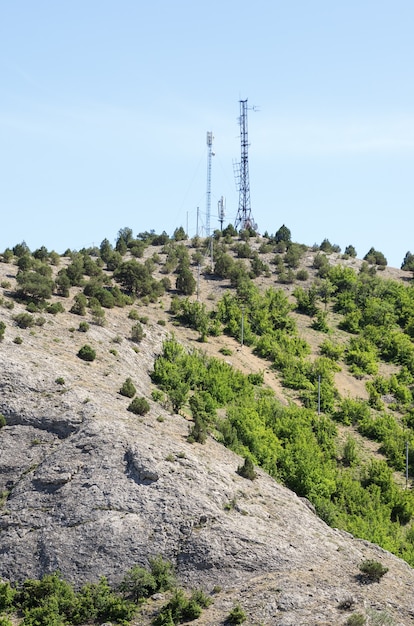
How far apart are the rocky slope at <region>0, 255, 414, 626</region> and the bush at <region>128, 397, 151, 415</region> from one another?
24.9 inches

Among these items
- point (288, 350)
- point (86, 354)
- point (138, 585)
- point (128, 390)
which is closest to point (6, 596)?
point (138, 585)

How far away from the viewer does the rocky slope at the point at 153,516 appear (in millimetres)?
38938

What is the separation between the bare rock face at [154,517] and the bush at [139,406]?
1.73ft

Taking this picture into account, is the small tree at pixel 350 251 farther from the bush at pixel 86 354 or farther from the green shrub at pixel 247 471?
the green shrub at pixel 247 471

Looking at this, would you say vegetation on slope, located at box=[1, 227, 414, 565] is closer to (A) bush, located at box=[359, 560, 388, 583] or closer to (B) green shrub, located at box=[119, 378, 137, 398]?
(B) green shrub, located at box=[119, 378, 137, 398]

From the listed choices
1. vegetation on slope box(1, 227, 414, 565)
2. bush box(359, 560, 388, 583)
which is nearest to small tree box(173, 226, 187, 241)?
vegetation on slope box(1, 227, 414, 565)

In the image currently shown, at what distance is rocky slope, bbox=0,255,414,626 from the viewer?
1533 inches

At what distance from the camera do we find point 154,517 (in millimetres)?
41625

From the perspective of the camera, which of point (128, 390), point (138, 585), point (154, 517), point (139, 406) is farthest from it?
point (128, 390)

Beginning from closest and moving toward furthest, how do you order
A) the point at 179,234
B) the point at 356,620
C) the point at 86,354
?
the point at 356,620, the point at 86,354, the point at 179,234

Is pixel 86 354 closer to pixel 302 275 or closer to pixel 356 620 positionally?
pixel 356 620

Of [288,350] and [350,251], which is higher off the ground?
[350,251]

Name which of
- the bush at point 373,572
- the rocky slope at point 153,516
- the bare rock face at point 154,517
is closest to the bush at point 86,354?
the rocky slope at point 153,516

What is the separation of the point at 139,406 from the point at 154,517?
9909mm
